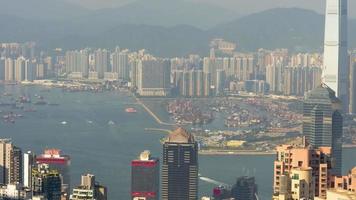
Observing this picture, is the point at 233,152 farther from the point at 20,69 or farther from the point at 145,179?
the point at 20,69

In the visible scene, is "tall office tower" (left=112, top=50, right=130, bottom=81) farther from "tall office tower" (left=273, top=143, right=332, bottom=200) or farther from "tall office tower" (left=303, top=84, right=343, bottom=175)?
"tall office tower" (left=273, top=143, right=332, bottom=200)

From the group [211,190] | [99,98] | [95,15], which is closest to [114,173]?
[211,190]

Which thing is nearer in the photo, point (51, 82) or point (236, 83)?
point (236, 83)

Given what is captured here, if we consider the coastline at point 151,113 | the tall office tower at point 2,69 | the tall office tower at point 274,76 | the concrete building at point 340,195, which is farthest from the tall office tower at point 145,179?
the tall office tower at point 2,69

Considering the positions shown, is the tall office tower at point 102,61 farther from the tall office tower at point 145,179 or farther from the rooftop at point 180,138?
the tall office tower at point 145,179

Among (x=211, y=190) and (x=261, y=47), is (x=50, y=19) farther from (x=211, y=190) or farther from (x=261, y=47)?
(x=211, y=190)

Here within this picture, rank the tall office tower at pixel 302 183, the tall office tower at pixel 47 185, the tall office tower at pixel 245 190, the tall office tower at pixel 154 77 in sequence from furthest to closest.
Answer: the tall office tower at pixel 154 77 → the tall office tower at pixel 245 190 → the tall office tower at pixel 47 185 → the tall office tower at pixel 302 183
